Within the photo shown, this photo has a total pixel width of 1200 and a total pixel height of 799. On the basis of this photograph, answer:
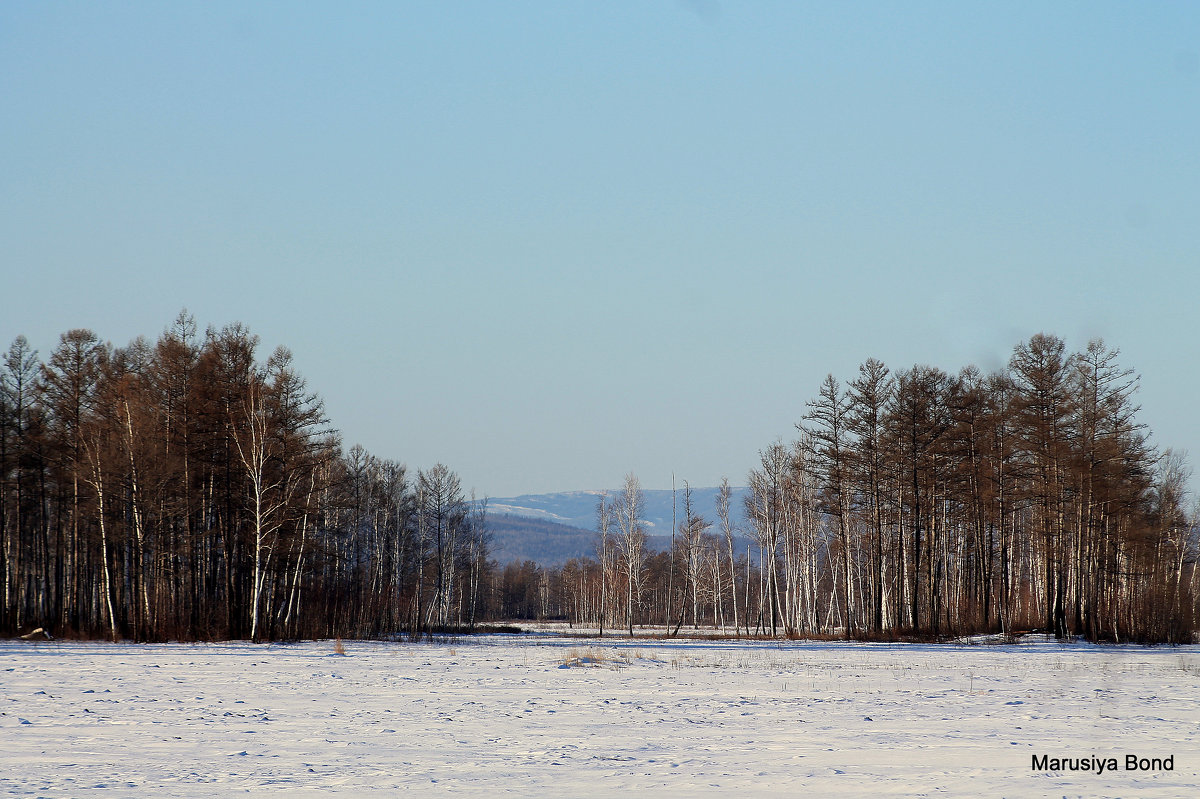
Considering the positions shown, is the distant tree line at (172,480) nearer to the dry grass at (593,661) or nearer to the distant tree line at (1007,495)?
the dry grass at (593,661)

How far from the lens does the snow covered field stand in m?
9.44

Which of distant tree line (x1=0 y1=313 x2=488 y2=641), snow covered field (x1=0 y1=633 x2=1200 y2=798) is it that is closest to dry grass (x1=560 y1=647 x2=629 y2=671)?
snow covered field (x1=0 y1=633 x2=1200 y2=798)

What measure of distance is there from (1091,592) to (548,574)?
118 metres

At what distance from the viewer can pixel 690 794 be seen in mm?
8945

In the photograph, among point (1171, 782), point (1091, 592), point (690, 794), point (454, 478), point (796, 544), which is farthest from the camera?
point (454, 478)

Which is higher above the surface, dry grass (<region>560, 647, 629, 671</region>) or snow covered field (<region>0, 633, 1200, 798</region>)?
snow covered field (<region>0, 633, 1200, 798</region>)

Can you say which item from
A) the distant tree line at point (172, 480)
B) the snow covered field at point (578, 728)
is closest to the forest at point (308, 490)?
the distant tree line at point (172, 480)

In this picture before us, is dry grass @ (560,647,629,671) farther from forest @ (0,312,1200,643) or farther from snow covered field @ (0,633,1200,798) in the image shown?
forest @ (0,312,1200,643)

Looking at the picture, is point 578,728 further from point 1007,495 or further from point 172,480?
point 1007,495

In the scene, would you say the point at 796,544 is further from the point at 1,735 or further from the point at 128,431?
the point at 1,735

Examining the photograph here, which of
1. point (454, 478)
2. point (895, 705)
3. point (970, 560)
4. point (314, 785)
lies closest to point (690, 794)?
point (314, 785)

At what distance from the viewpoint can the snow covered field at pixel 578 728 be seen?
31.0 ft

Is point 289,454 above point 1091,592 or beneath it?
above

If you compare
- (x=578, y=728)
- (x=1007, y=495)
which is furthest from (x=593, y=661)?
(x=1007, y=495)
